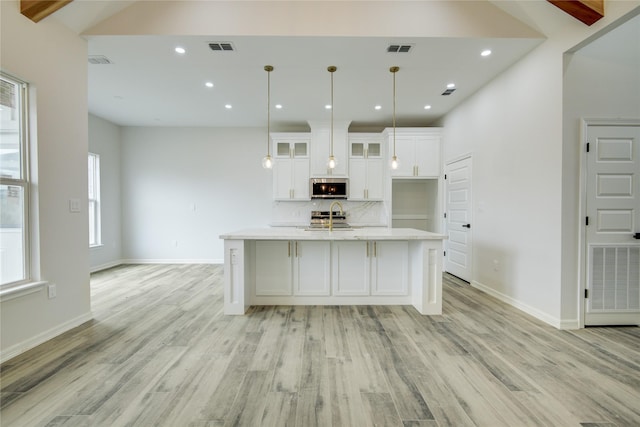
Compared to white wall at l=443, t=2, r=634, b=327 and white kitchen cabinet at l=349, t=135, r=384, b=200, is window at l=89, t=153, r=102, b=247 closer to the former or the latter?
white kitchen cabinet at l=349, t=135, r=384, b=200

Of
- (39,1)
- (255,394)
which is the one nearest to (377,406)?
(255,394)

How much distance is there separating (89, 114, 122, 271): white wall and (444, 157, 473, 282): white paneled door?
6881 mm

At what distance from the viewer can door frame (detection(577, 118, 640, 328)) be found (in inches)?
108

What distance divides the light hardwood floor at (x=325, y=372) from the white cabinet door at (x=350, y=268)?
1.14 feet

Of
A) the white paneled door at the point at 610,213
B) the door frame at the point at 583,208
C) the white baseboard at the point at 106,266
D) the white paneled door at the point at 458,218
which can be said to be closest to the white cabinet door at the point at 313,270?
the white paneled door at the point at 458,218

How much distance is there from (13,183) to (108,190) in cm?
382

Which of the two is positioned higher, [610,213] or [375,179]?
[375,179]

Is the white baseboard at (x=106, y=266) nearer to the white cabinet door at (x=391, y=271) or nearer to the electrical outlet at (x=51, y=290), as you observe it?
the electrical outlet at (x=51, y=290)

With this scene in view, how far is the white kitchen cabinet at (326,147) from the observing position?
5457mm

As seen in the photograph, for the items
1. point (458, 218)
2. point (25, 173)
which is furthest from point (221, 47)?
point (458, 218)

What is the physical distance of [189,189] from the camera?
19.8ft

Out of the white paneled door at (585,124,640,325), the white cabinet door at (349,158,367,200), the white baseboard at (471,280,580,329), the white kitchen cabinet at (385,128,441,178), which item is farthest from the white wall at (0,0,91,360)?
the white paneled door at (585,124,640,325)

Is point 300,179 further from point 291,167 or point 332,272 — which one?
point 332,272

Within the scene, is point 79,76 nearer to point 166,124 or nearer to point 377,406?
point 166,124
